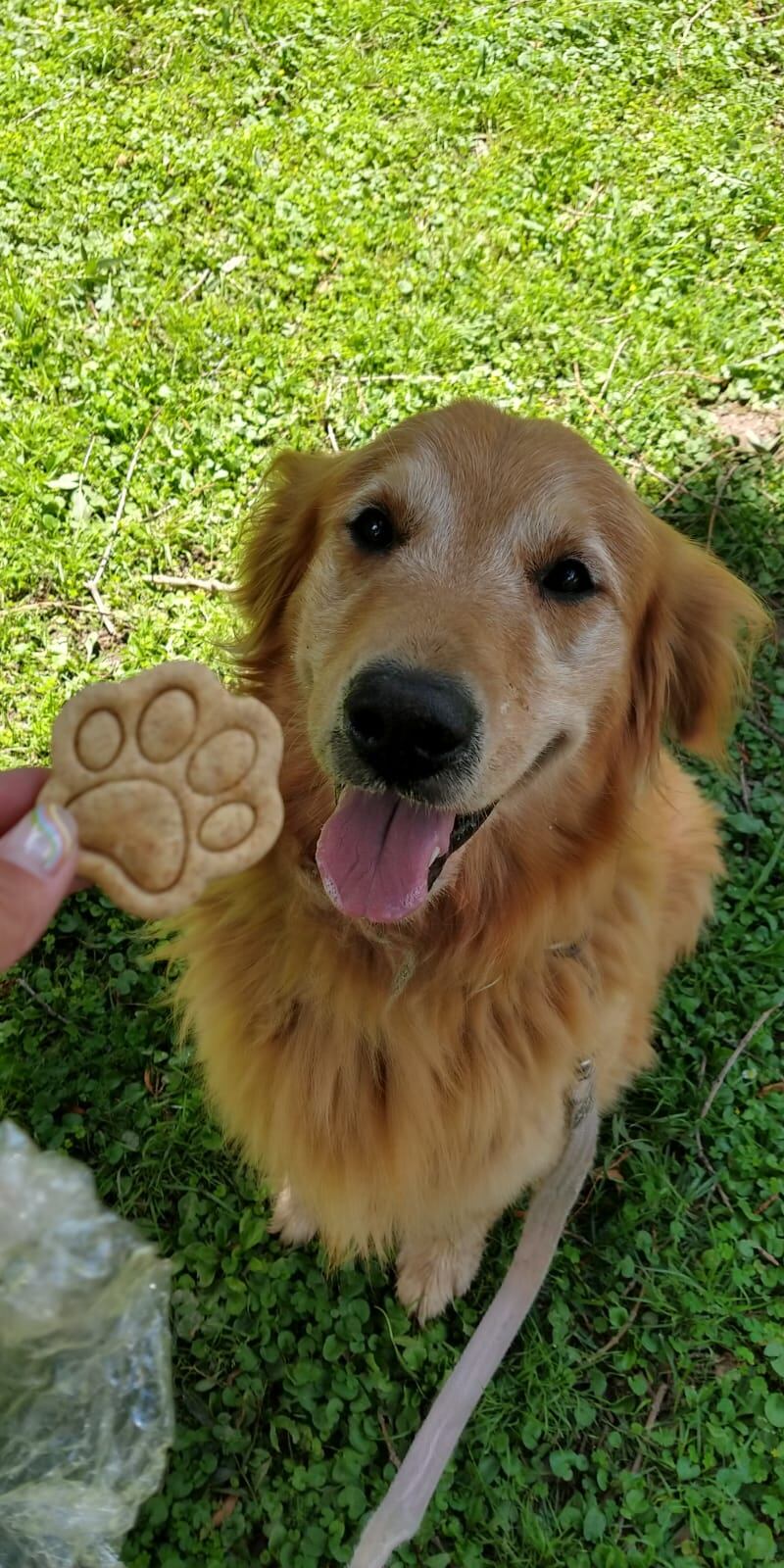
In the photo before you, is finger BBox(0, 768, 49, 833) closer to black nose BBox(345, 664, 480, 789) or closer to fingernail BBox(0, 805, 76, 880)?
fingernail BBox(0, 805, 76, 880)

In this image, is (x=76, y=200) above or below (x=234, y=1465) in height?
above

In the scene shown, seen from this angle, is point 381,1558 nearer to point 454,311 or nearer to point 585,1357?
point 585,1357

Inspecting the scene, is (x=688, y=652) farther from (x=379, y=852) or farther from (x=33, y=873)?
(x=33, y=873)

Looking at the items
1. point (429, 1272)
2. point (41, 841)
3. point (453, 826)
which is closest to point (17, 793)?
point (41, 841)

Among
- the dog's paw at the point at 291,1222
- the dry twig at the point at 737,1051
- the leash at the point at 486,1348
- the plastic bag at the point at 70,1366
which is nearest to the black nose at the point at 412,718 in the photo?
the plastic bag at the point at 70,1366

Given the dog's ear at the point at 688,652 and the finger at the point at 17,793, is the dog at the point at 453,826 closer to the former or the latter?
the dog's ear at the point at 688,652

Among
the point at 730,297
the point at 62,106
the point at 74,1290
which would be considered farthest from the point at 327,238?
the point at 74,1290

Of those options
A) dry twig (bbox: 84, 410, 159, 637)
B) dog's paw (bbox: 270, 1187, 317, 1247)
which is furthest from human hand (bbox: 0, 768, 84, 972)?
dry twig (bbox: 84, 410, 159, 637)
